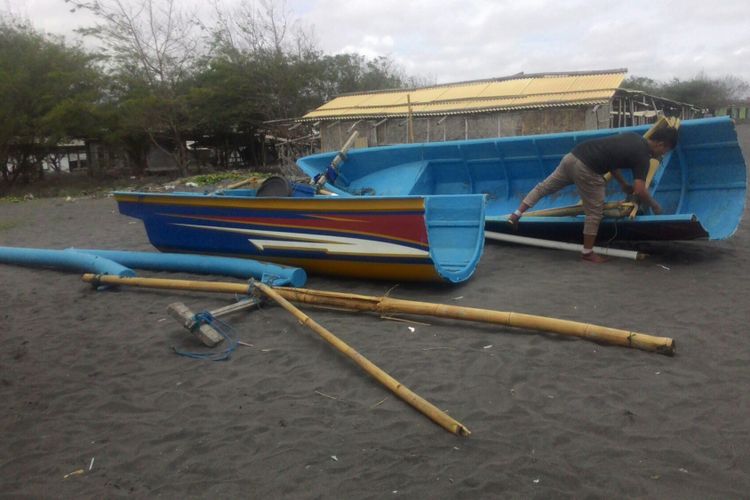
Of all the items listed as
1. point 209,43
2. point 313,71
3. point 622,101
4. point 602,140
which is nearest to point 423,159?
point 602,140

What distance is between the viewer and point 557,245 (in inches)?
274

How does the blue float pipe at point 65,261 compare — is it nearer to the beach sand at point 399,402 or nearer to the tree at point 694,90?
the beach sand at point 399,402

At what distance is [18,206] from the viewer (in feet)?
58.2

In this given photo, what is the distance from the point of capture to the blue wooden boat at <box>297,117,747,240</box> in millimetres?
6598

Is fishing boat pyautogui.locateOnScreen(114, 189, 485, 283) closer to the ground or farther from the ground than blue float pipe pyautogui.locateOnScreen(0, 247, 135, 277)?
farther from the ground

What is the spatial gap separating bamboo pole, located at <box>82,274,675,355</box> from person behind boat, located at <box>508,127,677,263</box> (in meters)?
2.47

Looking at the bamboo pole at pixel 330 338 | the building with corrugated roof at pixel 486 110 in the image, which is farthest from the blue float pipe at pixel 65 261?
the building with corrugated roof at pixel 486 110

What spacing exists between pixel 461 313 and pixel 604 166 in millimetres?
2810

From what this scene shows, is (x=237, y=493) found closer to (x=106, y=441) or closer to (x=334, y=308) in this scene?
(x=106, y=441)

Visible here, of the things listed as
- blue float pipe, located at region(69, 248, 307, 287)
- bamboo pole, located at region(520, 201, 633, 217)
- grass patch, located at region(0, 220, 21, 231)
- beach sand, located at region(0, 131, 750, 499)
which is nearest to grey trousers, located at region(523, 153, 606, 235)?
bamboo pole, located at region(520, 201, 633, 217)

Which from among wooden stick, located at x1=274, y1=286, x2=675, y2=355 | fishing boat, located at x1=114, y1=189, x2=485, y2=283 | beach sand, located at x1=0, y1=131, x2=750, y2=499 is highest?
fishing boat, located at x1=114, y1=189, x2=485, y2=283

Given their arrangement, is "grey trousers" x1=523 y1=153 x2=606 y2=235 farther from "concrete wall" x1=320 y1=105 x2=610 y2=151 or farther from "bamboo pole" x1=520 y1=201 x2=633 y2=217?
"concrete wall" x1=320 y1=105 x2=610 y2=151

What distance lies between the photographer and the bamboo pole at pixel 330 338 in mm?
3248

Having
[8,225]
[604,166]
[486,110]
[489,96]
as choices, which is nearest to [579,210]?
[604,166]
